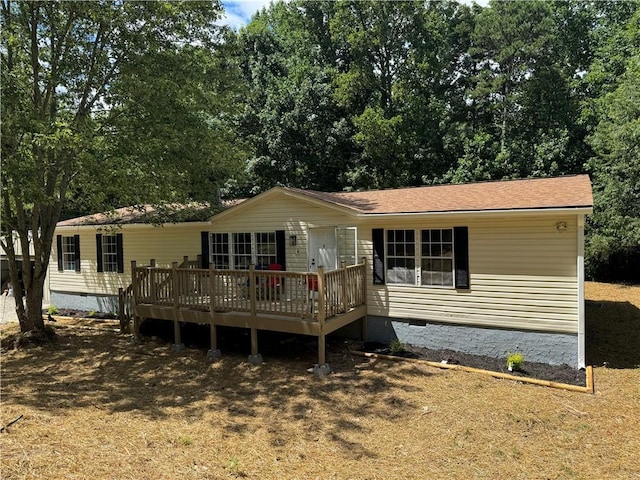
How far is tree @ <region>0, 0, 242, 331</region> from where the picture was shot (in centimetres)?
943

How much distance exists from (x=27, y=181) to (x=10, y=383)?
398 centimetres

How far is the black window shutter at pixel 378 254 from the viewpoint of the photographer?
9945 millimetres

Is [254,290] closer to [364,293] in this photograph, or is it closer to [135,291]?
[364,293]

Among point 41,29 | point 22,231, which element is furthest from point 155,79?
point 22,231

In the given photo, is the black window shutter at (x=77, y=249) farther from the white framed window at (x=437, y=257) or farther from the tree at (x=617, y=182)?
the tree at (x=617, y=182)

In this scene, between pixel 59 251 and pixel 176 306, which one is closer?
pixel 176 306

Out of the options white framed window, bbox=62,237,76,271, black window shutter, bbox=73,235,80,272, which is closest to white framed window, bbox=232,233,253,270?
black window shutter, bbox=73,235,80,272

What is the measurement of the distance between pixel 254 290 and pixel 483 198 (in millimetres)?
5619

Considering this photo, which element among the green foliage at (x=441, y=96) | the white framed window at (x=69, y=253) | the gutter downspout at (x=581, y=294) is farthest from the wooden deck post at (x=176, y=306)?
the green foliage at (x=441, y=96)

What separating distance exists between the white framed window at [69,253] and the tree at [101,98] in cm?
440

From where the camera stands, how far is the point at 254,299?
895 centimetres

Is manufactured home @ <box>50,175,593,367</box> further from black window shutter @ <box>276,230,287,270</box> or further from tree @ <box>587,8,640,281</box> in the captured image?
tree @ <box>587,8,640,281</box>

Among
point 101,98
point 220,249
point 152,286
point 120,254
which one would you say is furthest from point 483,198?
point 120,254

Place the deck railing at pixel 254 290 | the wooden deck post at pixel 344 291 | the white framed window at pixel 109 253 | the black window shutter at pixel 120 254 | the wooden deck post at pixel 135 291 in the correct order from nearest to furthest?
the deck railing at pixel 254 290 < the wooden deck post at pixel 344 291 < the wooden deck post at pixel 135 291 < the black window shutter at pixel 120 254 < the white framed window at pixel 109 253
